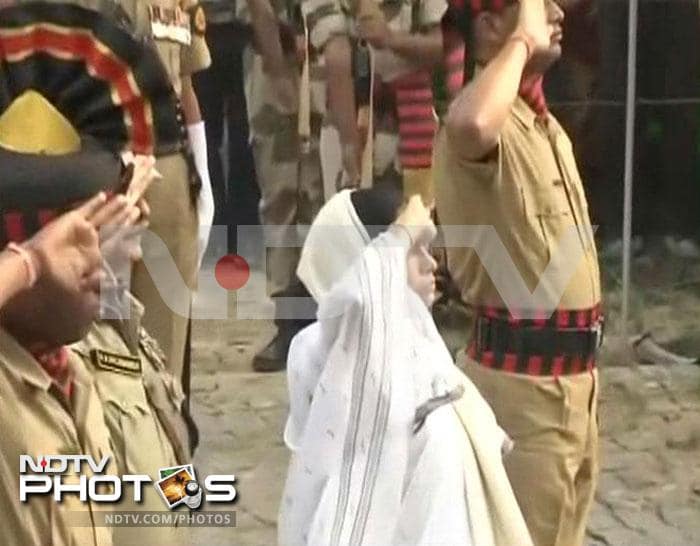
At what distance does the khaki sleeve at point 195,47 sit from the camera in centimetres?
119

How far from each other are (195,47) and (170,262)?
0.63 ft

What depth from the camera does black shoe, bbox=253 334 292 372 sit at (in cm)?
127

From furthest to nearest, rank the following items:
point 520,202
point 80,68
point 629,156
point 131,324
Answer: point 629,156 < point 520,202 < point 131,324 < point 80,68

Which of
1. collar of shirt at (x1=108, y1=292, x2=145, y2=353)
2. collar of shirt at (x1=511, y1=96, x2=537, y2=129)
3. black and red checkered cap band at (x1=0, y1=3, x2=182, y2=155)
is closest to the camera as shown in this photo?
black and red checkered cap band at (x1=0, y1=3, x2=182, y2=155)

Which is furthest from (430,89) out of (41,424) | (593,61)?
(41,424)

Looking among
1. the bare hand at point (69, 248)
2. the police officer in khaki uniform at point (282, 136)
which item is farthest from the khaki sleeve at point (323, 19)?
the bare hand at point (69, 248)

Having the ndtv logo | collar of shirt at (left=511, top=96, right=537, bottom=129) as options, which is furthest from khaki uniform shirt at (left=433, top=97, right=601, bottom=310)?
the ndtv logo

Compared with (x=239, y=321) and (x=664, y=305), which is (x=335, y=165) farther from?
(x=664, y=305)

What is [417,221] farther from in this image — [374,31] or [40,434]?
[40,434]

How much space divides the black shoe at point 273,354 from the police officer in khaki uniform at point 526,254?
173mm

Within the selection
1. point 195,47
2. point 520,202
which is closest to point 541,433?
point 520,202

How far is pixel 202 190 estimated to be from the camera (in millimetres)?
1222

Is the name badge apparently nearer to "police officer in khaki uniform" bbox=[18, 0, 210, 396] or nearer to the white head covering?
"police officer in khaki uniform" bbox=[18, 0, 210, 396]

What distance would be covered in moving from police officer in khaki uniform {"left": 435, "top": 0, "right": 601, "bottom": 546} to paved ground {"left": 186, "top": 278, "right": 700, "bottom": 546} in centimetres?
12
